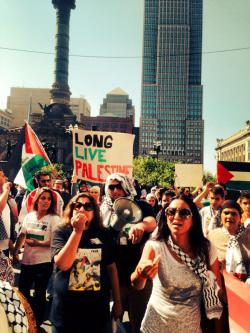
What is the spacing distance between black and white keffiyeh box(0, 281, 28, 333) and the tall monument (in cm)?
8302

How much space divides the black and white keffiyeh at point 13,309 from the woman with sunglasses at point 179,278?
0.85 metres

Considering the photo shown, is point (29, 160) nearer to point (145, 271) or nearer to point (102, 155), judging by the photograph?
point (102, 155)

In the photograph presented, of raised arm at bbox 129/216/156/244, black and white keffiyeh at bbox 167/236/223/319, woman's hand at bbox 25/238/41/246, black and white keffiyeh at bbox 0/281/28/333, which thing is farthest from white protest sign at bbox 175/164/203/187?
black and white keffiyeh at bbox 0/281/28/333

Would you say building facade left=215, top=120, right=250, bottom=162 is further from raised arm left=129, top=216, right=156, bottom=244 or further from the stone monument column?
raised arm left=129, top=216, right=156, bottom=244

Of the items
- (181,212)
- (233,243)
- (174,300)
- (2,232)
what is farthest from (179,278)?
(2,232)

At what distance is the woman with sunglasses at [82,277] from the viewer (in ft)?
8.93

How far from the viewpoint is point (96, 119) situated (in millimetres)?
121812

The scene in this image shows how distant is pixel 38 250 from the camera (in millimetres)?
4379

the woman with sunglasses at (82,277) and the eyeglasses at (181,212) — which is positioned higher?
the eyeglasses at (181,212)

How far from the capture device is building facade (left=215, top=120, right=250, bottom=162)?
85575mm

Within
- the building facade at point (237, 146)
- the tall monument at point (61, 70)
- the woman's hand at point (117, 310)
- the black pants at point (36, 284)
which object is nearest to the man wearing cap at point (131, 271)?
the woman's hand at point (117, 310)

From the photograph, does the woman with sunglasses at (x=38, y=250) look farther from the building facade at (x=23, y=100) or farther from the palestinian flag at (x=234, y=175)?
the building facade at (x=23, y=100)

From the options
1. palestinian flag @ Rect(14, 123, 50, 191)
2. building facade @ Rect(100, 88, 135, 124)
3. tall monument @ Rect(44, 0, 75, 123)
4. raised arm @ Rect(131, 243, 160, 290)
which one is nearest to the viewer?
raised arm @ Rect(131, 243, 160, 290)

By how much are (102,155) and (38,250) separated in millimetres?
2459
